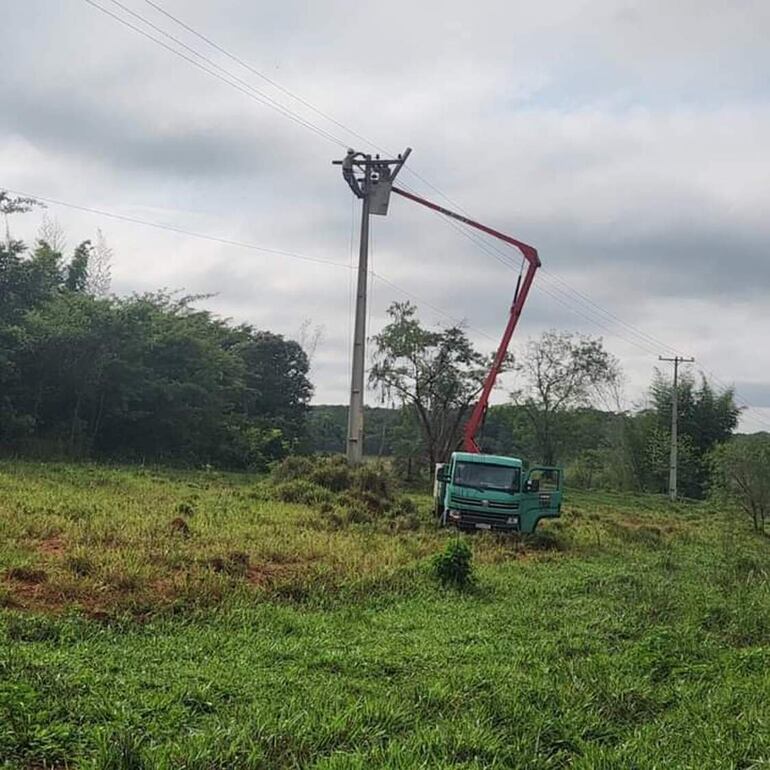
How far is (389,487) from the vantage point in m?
23.4

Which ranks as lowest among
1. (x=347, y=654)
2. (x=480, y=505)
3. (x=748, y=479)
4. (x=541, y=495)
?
(x=347, y=654)

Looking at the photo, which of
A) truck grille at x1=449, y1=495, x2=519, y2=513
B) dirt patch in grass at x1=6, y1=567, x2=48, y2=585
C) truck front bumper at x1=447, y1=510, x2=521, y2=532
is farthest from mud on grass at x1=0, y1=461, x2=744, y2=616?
truck grille at x1=449, y1=495, x2=519, y2=513

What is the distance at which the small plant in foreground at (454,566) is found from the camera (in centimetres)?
1079

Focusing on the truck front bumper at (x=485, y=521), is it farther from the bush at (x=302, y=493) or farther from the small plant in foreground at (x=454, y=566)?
the small plant in foreground at (x=454, y=566)

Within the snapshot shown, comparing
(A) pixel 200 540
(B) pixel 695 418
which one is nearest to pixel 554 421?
(B) pixel 695 418

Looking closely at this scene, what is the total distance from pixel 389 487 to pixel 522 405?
2782 cm

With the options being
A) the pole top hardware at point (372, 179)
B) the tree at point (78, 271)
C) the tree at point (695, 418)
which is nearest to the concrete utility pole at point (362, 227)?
the pole top hardware at point (372, 179)

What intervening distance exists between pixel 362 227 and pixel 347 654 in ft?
69.0

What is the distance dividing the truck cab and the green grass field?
3007mm

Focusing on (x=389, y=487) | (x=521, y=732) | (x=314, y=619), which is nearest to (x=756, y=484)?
(x=389, y=487)

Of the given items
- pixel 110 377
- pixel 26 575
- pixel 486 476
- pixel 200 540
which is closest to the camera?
pixel 26 575

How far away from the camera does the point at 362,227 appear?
86.9ft

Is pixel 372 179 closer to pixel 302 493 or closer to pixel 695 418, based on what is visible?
pixel 302 493

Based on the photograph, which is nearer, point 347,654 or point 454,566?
point 347,654
